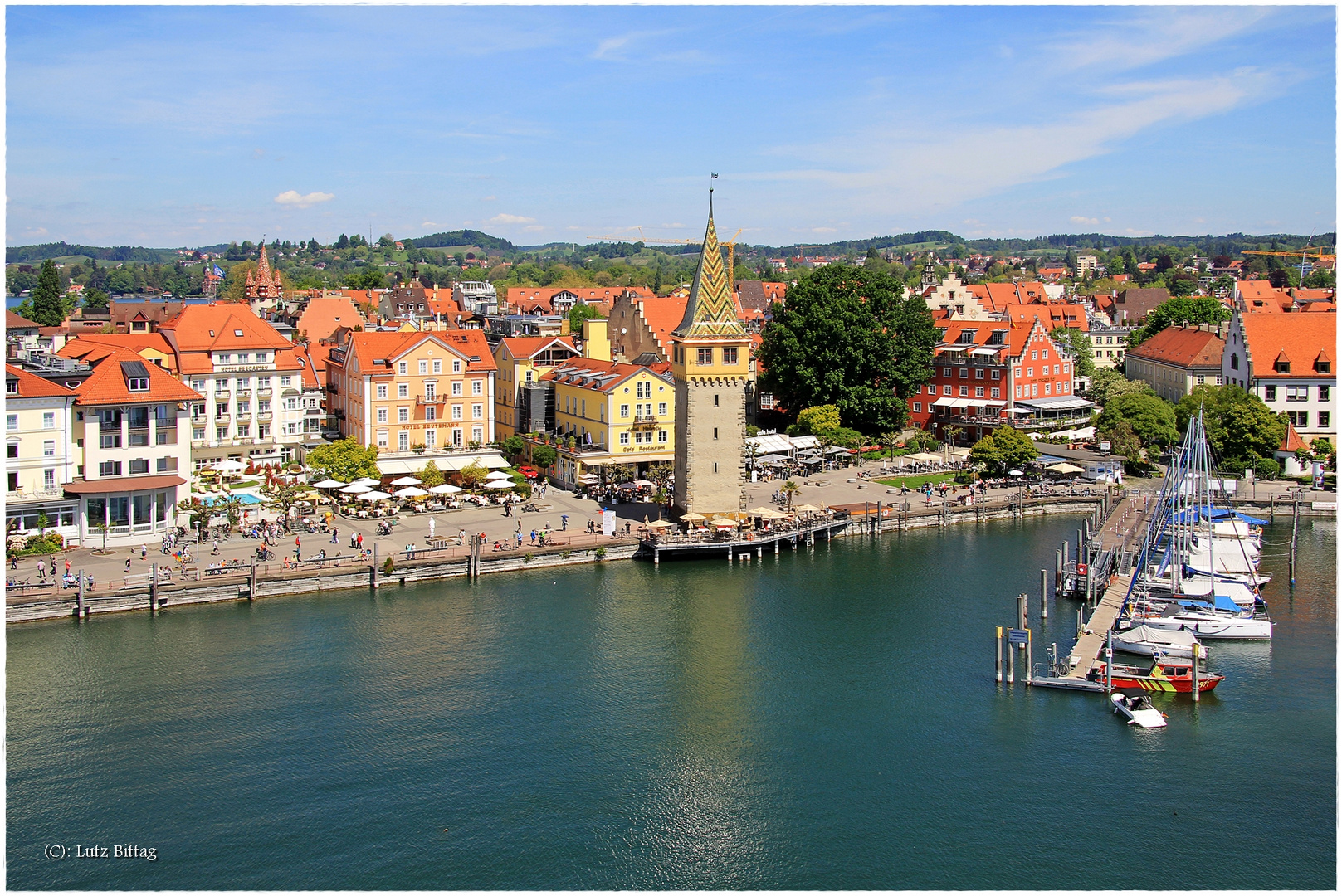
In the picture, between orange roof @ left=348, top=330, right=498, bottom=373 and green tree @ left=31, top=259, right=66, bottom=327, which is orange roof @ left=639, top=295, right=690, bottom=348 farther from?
green tree @ left=31, top=259, right=66, bottom=327

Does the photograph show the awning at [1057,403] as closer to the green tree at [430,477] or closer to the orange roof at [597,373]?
the orange roof at [597,373]

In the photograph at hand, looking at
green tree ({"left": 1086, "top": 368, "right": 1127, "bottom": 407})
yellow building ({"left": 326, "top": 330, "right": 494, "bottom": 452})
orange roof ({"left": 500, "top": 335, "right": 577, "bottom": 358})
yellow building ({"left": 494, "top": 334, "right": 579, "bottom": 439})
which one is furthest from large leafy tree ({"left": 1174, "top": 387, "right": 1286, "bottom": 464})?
yellow building ({"left": 326, "top": 330, "right": 494, "bottom": 452})

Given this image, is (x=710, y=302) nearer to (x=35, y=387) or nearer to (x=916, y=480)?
(x=916, y=480)

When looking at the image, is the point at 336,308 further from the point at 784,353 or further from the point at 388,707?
A: the point at 388,707

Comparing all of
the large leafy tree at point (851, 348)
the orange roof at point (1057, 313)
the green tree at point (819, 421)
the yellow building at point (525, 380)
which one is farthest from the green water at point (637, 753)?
the orange roof at point (1057, 313)

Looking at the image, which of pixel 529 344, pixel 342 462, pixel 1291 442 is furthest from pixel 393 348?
pixel 1291 442

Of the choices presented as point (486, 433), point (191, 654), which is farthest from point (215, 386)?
point (191, 654)
